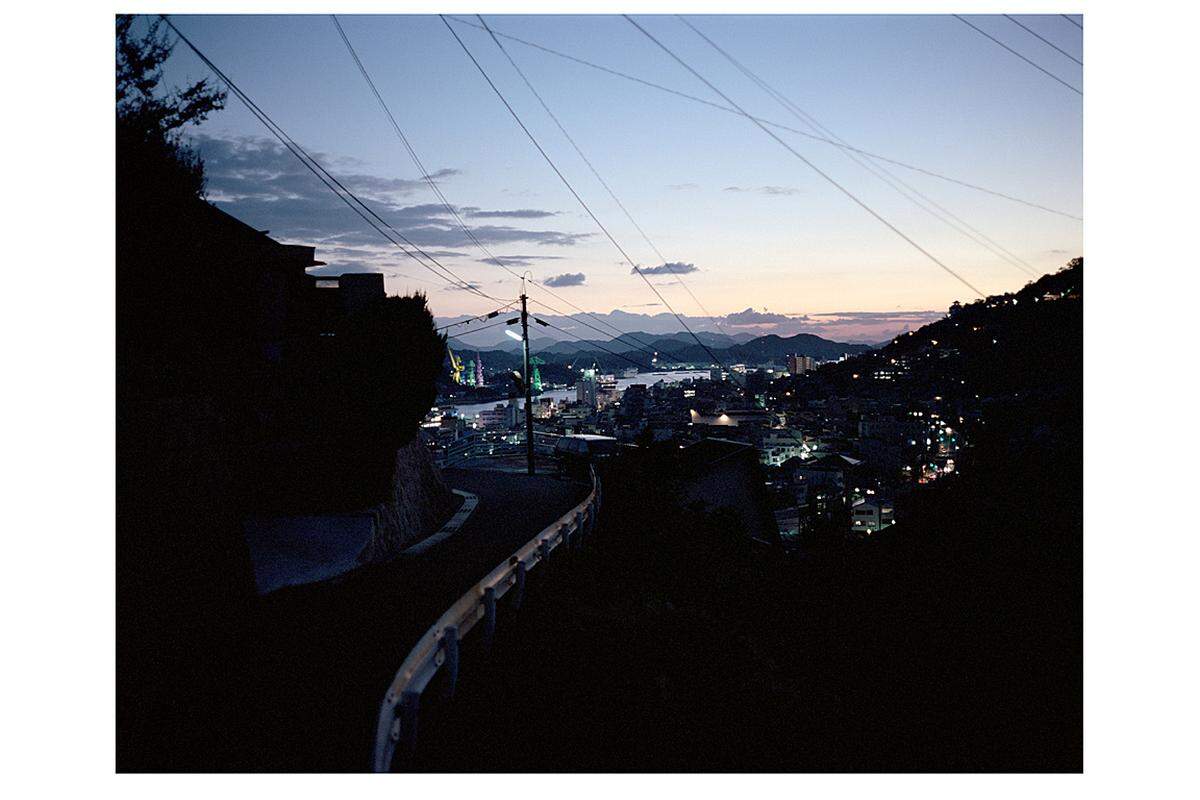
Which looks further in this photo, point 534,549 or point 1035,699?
point 534,549

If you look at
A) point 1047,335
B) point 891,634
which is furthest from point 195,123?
point 1047,335

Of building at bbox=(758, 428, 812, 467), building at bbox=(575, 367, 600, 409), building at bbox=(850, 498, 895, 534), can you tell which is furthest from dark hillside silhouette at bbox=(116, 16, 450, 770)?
building at bbox=(575, 367, 600, 409)

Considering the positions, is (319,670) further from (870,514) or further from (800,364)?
(800,364)

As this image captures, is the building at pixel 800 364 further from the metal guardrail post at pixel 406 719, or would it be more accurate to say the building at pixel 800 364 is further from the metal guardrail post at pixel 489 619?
the metal guardrail post at pixel 406 719

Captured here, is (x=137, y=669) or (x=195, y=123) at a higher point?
(x=195, y=123)

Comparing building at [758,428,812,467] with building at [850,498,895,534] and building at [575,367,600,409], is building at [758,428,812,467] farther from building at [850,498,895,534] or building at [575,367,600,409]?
building at [575,367,600,409]
